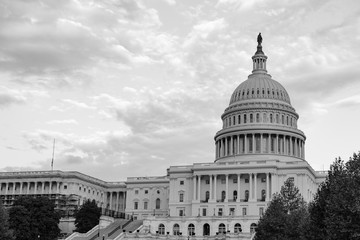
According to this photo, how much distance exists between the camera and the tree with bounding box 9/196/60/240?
435 feet

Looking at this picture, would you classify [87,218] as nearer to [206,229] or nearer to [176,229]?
[176,229]

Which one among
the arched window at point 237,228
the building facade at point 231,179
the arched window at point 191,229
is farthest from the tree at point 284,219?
the arched window at point 191,229

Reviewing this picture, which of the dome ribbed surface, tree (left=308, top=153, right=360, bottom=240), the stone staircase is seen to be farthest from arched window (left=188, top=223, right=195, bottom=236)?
tree (left=308, top=153, right=360, bottom=240)

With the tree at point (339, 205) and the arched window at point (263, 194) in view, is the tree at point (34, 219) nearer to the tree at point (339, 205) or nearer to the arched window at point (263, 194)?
the arched window at point (263, 194)

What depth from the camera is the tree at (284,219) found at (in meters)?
91.9

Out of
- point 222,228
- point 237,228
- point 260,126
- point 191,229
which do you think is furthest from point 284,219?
point 260,126

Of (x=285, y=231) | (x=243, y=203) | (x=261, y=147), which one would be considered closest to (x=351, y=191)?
(x=285, y=231)

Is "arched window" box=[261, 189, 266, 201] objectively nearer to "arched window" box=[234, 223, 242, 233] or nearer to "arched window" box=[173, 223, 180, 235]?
"arched window" box=[234, 223, 242, 233]

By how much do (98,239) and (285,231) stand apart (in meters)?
56.4

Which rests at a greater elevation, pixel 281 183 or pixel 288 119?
pixel 288 119

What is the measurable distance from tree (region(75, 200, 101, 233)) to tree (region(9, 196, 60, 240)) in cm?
1061

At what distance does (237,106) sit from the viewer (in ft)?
622

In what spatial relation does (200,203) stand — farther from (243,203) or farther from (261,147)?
(261,147)

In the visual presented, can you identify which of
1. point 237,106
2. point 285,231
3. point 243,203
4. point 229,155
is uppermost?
point 237,106
